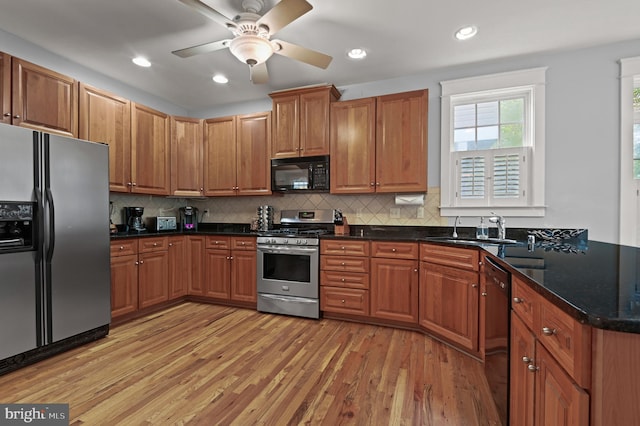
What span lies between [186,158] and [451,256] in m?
3.41

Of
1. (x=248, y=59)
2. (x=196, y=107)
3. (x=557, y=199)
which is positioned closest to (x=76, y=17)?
(x=248, y=59)

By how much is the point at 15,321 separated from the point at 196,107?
3.29 m

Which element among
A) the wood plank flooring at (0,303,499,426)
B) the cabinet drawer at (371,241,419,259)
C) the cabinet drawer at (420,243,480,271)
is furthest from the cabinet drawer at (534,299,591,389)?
the cabinet drawer at (371,241,419,259)

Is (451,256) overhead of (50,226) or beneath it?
beneath

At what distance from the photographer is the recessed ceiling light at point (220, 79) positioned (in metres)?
3.29

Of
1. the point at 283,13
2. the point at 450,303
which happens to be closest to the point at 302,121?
the point at 283,13

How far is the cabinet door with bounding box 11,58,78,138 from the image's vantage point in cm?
240

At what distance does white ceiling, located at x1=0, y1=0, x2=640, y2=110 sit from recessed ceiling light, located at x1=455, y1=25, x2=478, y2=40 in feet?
0.17

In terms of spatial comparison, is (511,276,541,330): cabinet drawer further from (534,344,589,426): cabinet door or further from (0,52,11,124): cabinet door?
(0,52,11,124): cabinet door

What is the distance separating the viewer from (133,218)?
359 cm

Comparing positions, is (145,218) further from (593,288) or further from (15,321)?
(593,288)

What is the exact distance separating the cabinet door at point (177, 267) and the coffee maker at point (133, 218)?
1.52 ft

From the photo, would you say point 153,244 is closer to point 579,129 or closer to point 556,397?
point 556,397

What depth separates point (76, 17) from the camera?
90.0 inches
